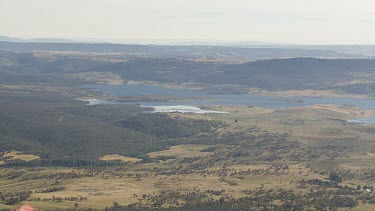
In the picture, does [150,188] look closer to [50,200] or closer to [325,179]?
[50,200]

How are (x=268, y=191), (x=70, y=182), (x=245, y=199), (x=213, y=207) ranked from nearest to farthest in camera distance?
(x=213, y=207)
(x=245, y=199)
(x=268, y=191)
(x=70, y=182)

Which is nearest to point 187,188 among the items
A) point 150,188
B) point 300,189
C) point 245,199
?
point 150,188

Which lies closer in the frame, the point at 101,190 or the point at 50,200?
the point at 50,200

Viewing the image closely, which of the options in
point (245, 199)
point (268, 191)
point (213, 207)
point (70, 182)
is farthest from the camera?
point (70, 182)

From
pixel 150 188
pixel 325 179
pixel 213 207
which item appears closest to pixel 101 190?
pixel 150 188

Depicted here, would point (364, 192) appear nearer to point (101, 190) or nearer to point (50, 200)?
point (101, 190)

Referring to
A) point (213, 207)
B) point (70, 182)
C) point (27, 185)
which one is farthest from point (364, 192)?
point (27, 185)

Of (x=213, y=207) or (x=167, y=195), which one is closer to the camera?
(x=213, y=207)

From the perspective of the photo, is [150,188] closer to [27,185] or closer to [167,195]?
[167,195]

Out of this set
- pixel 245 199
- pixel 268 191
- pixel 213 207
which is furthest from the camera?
pixel 268 191
